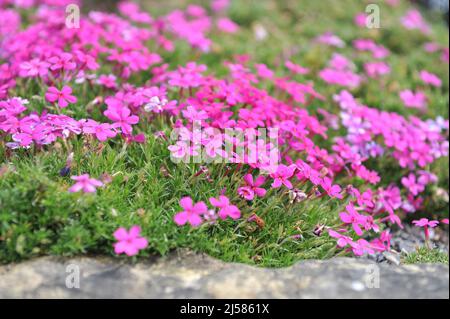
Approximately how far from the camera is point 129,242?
284 cm

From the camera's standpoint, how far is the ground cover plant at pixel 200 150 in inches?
119

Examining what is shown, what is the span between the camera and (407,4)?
8164 millimetres

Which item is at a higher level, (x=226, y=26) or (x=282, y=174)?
(x=226, y=26)

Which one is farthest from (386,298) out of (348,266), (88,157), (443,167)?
(443,167)

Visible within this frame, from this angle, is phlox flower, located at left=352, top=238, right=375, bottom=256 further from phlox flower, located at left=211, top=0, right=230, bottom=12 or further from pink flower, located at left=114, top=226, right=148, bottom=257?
phlox flower, located at left=211, top=0, right=230, bottom=12

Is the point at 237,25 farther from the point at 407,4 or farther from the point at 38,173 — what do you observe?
the point at 38,173

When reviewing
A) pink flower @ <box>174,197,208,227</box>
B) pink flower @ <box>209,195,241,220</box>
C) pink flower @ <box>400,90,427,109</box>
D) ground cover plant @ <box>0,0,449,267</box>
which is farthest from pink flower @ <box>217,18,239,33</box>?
pink flower @ <box>174,197,208,227</box>

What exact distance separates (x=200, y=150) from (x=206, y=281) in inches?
35.6

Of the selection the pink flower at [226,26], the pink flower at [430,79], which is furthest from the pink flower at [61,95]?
the pink flower at [430,79]

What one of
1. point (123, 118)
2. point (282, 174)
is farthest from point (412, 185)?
point (123, 118)

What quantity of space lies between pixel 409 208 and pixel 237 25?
371 cm

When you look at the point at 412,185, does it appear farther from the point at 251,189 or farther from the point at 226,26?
the point at 226,26

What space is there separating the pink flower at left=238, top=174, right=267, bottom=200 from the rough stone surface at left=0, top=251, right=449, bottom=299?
47 centimetres

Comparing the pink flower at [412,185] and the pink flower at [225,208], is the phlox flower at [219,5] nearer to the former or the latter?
the pink flower at [412,185]
